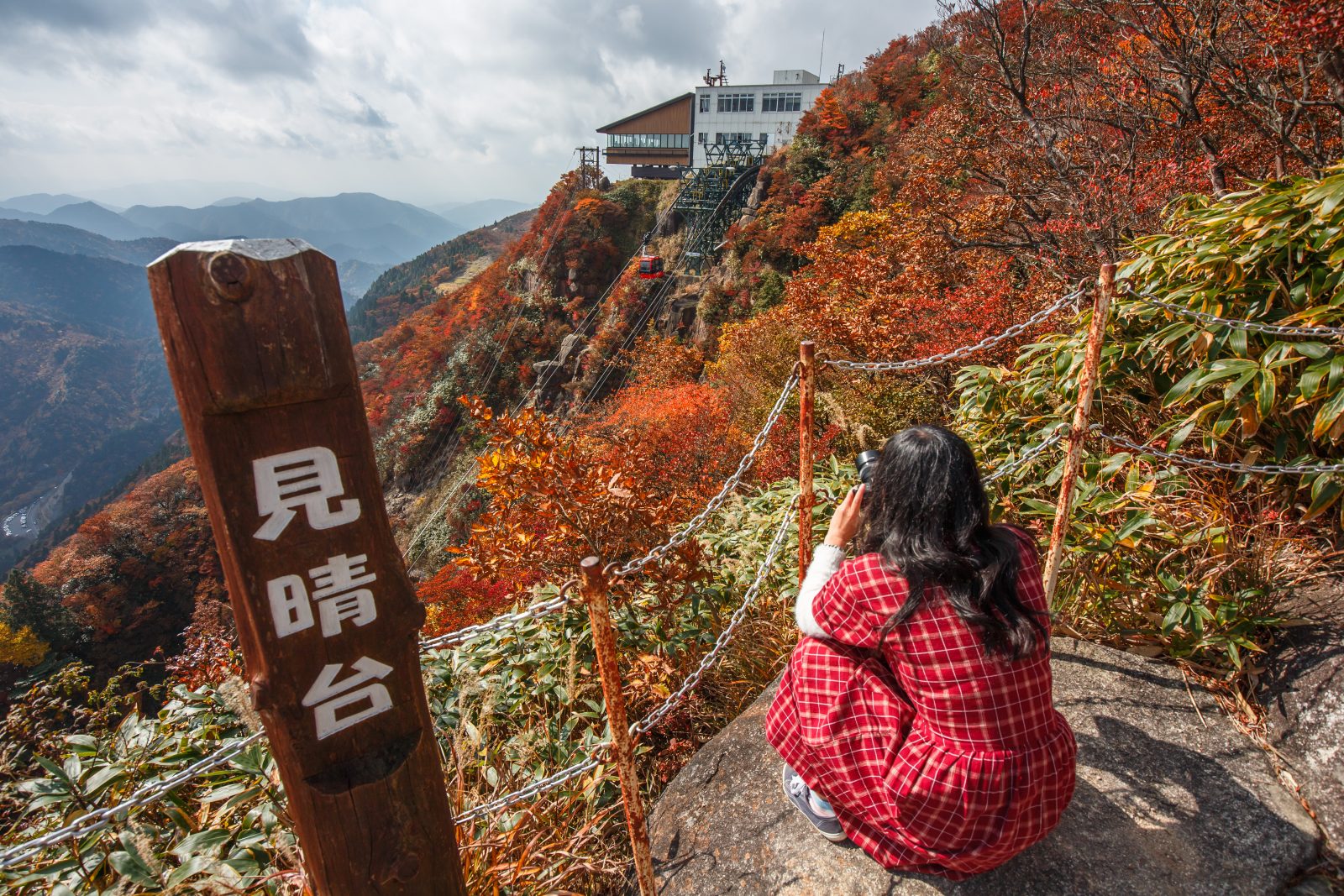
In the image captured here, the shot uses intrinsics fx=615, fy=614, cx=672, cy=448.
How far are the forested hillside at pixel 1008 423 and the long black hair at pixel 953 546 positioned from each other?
4.32 feet

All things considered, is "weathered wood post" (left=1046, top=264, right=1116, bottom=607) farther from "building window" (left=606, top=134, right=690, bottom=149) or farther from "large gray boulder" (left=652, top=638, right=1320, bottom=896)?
"building window" (left=606, top=134, right=690, bottom=149)

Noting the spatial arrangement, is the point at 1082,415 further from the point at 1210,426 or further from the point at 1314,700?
the point at 1314,700

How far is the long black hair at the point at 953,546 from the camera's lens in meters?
1.38

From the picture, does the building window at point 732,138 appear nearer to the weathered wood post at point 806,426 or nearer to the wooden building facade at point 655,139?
the wooden building facade at point 655,139

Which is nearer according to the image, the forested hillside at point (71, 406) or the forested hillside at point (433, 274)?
the forested hillside at point (433, 274)

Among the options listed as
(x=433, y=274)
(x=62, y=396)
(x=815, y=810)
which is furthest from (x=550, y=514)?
(x=62, y=396)

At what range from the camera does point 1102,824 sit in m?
1.86

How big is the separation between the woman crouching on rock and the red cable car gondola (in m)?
21.6

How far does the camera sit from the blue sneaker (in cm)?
183

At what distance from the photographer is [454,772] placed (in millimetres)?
2256

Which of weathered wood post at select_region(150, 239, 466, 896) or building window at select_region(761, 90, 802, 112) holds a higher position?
building window at select_region(761, 90, 802, 112)

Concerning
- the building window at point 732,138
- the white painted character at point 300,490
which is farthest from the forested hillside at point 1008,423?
the building window at point 732,138

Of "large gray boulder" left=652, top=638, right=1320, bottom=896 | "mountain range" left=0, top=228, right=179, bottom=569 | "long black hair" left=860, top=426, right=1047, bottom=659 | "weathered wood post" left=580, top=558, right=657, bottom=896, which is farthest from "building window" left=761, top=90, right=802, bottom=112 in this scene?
"mountain range" left=0, top=228, right=179, bottom=569

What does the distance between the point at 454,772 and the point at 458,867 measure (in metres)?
0.94
